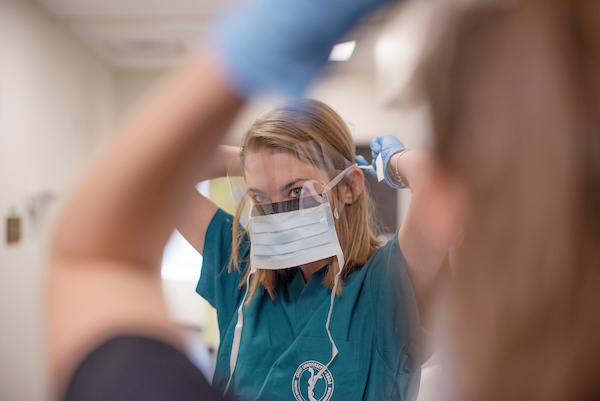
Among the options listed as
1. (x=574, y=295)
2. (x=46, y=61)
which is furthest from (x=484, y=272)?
(x=46, y=61)

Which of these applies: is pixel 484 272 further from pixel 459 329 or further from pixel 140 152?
pixel 140 152

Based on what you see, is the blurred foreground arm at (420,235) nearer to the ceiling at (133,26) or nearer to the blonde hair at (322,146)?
the blonde hair at (322,146)

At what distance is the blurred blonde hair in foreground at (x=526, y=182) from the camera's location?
0.16 metres

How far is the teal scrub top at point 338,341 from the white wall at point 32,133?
1.15 m

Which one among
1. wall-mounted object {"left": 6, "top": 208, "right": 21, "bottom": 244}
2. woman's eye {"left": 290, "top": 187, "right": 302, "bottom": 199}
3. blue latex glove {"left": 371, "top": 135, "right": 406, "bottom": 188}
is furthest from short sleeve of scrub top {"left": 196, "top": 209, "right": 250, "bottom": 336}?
wall-mounted object {"left": 6, "top": 208, "right": 21, "bottom": 244}

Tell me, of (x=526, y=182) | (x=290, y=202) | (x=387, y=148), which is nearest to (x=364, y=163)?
(x=387, y=148)

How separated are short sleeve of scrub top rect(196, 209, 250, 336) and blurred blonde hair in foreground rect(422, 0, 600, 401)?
42 centimetres

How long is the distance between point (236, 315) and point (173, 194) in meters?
0.38

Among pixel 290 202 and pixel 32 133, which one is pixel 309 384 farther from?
pixel 32 133

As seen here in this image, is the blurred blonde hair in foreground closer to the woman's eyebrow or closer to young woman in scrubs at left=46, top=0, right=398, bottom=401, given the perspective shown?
young woman in scrubs at left=46, top=0, right=398, bottom=401

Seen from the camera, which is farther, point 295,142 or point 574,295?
point 295,142

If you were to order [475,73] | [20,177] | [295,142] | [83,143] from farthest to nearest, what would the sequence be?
[83,143] → [20,177] → [295,142] → [475,73]

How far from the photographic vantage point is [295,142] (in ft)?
1.45

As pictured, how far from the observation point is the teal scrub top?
0.43m
